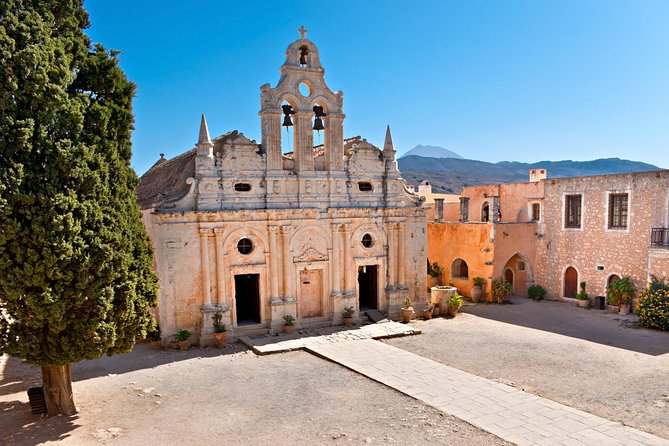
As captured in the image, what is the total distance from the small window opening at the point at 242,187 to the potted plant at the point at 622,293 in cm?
1810

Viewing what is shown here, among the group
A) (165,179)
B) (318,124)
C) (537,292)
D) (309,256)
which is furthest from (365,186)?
(537,292)

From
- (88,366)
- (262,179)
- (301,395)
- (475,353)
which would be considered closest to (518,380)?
(475,353)

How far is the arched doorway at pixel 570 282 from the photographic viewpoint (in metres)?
25.8

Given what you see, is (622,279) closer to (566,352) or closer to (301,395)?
(566,352)

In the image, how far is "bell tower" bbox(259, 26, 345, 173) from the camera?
62.7 ft

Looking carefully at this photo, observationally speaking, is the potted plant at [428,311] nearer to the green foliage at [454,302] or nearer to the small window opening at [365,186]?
the green foliage at [454,302]

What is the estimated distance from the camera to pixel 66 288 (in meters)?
10.2

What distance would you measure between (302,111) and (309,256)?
6.08 meters

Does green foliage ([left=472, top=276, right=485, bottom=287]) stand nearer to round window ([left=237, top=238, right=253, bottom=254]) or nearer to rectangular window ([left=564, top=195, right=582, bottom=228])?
rectangular window ([left=564, top=195, right=582, bottom=228])

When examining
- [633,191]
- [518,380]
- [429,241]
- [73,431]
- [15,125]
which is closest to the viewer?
[15,125]

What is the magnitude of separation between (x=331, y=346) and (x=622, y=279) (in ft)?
50.1

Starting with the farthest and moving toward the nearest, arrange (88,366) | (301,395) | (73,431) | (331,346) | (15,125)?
(331,346)
(88,366)
(301,395)
(73,431)
(15,125)

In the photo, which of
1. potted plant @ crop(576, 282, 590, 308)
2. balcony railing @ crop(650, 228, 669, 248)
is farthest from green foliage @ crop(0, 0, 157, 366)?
balcony railing @ crop(650, 228, 669, 248)

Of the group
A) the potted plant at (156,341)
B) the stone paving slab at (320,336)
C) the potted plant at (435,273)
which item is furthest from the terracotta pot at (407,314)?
the potted plant at (156,341)
